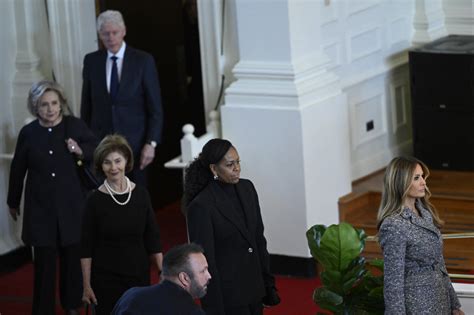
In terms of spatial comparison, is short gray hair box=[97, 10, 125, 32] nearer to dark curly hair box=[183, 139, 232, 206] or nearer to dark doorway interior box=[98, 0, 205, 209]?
dark doorway interior box=[98, 0, 205, 209]

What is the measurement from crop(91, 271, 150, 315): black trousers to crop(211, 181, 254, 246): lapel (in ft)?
2.63

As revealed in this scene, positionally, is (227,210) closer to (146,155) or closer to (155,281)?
(146,155)

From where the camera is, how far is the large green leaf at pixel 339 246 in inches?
279

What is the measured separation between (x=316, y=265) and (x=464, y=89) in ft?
6.60

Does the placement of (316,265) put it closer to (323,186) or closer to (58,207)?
(323,186)

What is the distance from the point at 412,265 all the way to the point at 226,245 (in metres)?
1.02

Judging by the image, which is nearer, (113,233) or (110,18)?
(113,233)

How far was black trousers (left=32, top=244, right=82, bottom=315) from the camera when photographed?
8773 millimetres

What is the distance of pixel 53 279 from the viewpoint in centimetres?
882

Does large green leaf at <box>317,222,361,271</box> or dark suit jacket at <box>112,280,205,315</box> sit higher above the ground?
dark suit jacket at <box>112,280,205,315</box>

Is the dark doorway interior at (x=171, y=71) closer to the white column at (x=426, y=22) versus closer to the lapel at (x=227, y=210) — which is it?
the white column at (x=426, y=22)

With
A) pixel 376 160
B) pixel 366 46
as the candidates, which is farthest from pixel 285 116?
pixel 376 160

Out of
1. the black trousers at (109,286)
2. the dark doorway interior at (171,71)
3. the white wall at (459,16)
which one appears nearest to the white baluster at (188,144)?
the dark doorway interior at (171,71)

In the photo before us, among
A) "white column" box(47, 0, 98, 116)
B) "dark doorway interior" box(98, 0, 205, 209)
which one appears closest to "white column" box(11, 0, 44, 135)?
"white column" box(47, 0, 98, 116)
